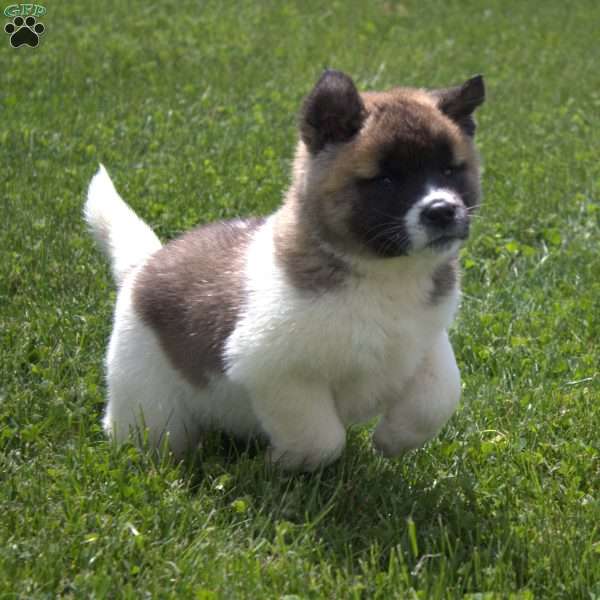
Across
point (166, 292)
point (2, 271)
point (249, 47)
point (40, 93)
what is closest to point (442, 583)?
point (166, 292)

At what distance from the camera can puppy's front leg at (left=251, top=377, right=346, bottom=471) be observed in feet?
12.8

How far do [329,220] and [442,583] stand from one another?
127 cm

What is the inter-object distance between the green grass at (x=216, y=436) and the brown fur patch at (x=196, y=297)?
40 cm

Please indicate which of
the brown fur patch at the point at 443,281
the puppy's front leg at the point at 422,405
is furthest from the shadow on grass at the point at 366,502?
the brown fur patch at the point at 443,281

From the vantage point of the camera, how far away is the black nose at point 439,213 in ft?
11.9

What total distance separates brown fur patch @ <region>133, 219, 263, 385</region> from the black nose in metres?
0.80

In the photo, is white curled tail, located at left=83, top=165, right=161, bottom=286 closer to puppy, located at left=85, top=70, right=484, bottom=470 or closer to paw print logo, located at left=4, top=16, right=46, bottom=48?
puppy, located at left=85, top=70, right=484, bottom=470

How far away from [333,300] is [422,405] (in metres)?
0.53

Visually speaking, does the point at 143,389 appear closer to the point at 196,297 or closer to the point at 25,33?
the point at 196,297

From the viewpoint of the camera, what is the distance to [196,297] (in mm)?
4277

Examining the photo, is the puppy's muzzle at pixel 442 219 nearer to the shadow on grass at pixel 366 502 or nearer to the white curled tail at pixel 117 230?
the shadow on grass at pixel 366 502

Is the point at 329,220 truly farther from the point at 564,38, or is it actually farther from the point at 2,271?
the point at 564,38

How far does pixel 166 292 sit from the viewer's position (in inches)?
171

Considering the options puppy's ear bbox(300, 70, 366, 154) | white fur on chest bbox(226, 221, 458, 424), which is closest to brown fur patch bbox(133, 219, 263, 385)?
white fur on chest bbox(226, 221, 458, 424)
